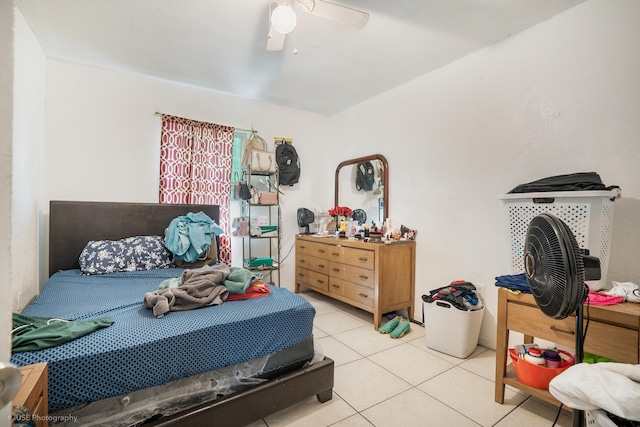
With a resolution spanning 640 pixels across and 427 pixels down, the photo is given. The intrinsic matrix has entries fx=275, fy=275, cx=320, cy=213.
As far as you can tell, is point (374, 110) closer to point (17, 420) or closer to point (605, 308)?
point (605, 308)

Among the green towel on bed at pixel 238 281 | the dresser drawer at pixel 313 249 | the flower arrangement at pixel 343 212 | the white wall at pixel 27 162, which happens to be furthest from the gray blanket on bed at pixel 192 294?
the flower arrangement at pixel 343 212

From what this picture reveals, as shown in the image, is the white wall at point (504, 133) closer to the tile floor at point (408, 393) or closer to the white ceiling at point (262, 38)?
the white ceiling at point (262, 38)

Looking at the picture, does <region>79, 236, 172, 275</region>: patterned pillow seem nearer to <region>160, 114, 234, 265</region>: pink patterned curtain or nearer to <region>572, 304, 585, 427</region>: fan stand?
<region>160, 114, 234, 265</region>: pink patterned curtain

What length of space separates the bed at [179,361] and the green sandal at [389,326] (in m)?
1.08

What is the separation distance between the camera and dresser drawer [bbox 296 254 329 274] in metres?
3.29

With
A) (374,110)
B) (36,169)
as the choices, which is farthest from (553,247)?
(36,169)

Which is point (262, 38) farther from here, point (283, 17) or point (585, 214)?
point (585, 214)

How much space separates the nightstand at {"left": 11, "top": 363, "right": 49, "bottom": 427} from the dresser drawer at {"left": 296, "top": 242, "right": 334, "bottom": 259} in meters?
2.51

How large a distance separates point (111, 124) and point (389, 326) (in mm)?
3430

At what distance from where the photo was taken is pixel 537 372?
149cm

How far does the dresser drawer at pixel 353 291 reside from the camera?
2.73 metres

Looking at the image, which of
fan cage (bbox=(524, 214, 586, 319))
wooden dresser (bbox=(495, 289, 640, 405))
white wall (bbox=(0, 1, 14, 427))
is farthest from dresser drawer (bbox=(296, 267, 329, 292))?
white wall (bbox=(0, 1, 14, 427))

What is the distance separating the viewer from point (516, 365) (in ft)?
5.22

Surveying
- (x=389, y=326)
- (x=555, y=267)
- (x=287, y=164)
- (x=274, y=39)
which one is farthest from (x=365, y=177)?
(x=555, y=267)
